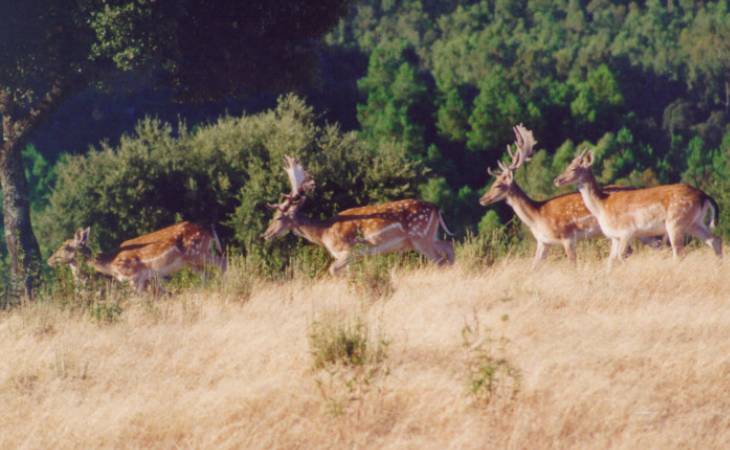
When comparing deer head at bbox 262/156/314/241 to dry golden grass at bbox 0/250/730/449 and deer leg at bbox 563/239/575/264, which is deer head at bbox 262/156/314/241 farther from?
dry golden grass at bbox 0/250/730/449

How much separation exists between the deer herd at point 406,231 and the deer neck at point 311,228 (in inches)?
0.5

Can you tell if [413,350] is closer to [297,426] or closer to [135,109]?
[297,426]

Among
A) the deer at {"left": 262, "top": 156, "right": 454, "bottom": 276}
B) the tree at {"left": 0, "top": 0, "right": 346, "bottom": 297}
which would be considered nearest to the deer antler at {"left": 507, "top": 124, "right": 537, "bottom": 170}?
the deer at {"left": 262, "top": 156, "right": 454, "bottom": 276}

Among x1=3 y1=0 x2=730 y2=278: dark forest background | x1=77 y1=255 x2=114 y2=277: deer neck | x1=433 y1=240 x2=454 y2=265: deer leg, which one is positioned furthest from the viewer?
x1=3 y1=0 x2=730 y2=278: dark forest background

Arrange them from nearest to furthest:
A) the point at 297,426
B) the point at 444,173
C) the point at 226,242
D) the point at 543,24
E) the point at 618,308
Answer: the point at 297,426, the point at 618,308, the point at 226,242, the point at 444,173, the point at 543,24

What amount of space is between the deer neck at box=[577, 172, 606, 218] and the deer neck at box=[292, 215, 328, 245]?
3.07 meters

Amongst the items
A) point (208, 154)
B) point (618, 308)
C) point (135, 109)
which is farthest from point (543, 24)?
point (618, 308)

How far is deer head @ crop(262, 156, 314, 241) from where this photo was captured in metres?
16.6

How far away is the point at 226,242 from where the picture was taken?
19922 millimetres

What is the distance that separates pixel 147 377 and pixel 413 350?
6.55ft

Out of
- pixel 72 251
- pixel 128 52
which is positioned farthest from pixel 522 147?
pixel 72 251

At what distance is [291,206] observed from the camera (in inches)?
658

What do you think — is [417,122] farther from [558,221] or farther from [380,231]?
[380,231]

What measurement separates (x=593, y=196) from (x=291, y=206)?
3.75 m
